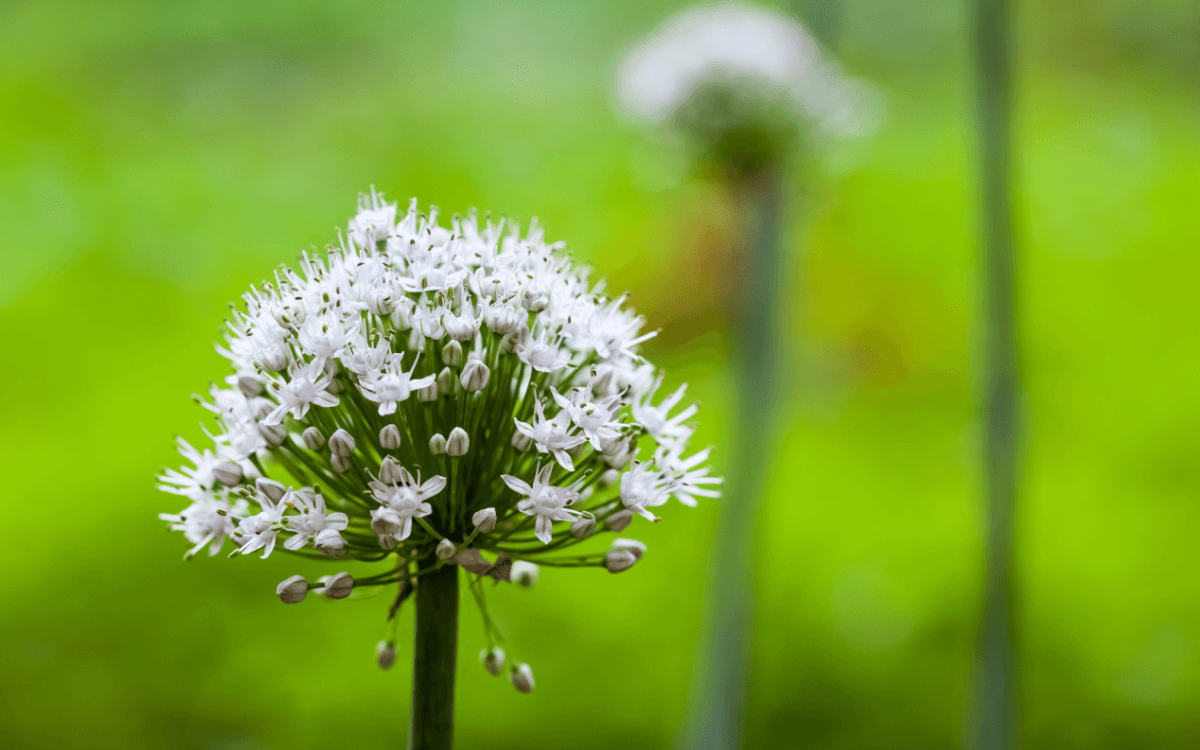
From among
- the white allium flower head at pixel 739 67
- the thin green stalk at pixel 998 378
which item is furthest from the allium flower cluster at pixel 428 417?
the white allium flower head at pixel 739 67

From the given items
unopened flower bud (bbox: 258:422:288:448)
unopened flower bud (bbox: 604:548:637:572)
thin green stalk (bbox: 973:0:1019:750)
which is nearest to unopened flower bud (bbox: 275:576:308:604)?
unopened flower bud (bbox: 258:422:288:448)

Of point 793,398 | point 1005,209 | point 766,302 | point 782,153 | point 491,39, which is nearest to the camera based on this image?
point 1005,209

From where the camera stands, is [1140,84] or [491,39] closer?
[1140,84]

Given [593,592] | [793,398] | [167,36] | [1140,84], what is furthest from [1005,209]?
[167,36]

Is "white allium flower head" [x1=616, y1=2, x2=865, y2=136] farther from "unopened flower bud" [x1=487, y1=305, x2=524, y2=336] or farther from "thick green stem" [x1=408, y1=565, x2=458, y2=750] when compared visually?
"thick green stem" [x1=408, y1=565, x2=458, y2=750]

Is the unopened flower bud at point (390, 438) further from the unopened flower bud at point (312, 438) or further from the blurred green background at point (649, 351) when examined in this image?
the blurred green background at point (649, 351)

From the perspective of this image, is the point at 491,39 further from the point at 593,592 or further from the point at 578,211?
the point at 593,592

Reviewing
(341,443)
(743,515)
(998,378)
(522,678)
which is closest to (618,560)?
(522,678)
